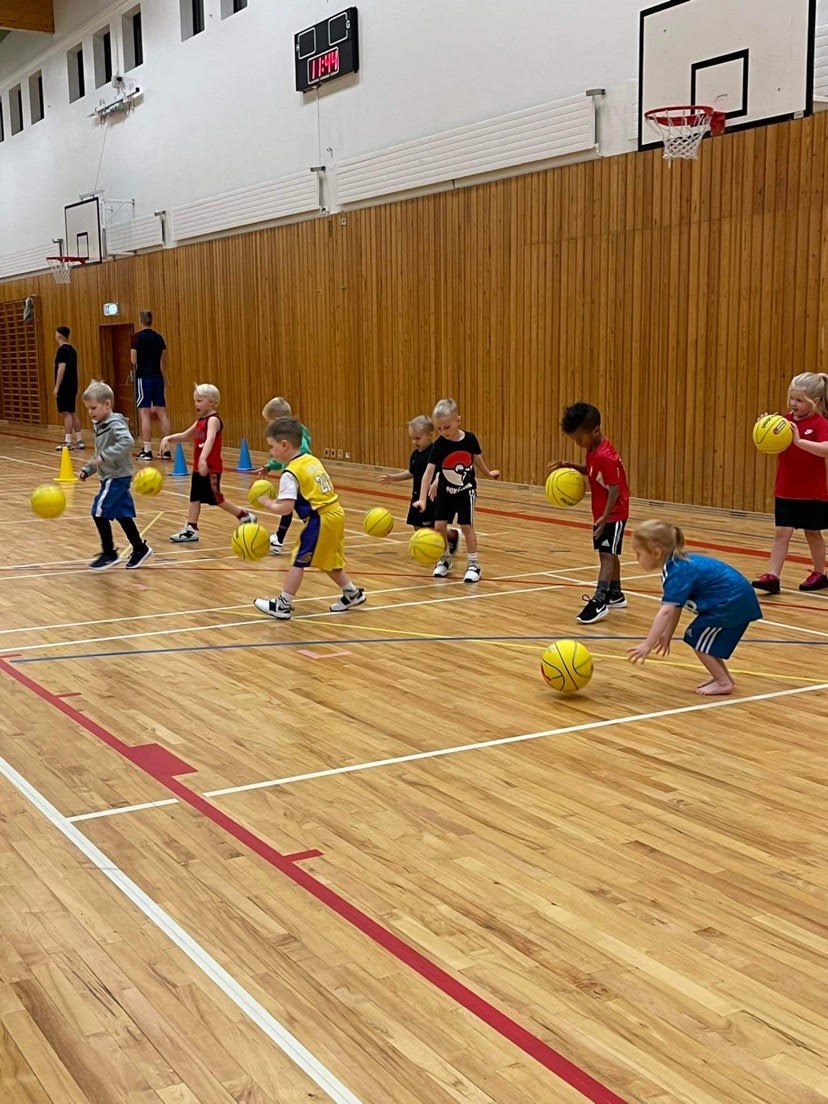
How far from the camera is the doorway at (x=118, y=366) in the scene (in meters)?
24.5

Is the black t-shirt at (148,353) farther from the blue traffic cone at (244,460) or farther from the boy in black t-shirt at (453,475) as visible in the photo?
the boy in black t-shirt at (453,475)

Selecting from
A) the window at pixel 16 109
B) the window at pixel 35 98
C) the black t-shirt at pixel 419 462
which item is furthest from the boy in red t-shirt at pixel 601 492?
the window at pixel 16 109

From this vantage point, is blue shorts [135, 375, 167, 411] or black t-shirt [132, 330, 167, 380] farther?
blue shorts [135, 375, 167, 411]

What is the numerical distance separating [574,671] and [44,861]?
9.07 ft

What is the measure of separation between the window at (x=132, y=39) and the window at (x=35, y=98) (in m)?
5.38

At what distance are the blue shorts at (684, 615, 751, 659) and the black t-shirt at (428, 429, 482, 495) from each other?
329 cm

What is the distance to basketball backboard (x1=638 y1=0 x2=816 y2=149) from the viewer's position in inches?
416

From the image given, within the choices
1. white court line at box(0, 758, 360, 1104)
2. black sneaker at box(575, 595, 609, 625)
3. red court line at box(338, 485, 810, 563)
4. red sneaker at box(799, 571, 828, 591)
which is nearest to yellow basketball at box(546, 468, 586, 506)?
black sneaker at box(575, 595, 609, 625)

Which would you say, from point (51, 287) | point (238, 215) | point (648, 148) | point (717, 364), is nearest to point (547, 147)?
point (648, 148)

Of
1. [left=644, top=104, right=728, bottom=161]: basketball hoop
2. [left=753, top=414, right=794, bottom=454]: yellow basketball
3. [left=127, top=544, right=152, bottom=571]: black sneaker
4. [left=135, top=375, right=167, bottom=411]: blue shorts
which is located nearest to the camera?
[left=753, top=414, right=794, bottom=454]: yellow basketball

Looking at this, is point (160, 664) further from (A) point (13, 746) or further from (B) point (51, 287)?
(B) point (51, 287)

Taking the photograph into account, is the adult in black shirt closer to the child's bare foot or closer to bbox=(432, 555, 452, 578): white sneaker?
bbox=(432, 555, 452, 578): white sneaker

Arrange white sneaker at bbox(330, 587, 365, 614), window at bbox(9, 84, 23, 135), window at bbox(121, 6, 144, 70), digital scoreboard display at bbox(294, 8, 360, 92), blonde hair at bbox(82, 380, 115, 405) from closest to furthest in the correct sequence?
1. white sneaker at bbox(330, 587, 365, 614)
2. blonde hair at bbox(82, 380, 115, 405)
3. digital scoreboard display at bbox(294, 8, 360, 92)
4. window at bbox(121, 6, 144, 70)
5. window at bbox(9, 84, 23, 135)

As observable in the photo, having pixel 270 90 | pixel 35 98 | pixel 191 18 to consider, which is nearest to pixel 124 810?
pixel 270 90
